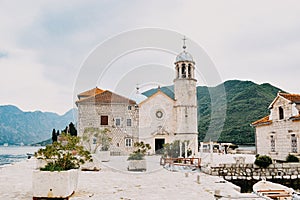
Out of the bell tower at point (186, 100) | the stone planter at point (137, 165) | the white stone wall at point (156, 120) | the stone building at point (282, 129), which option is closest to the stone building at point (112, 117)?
the white stone wall at point (156, 120)

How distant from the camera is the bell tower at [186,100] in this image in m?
30.3

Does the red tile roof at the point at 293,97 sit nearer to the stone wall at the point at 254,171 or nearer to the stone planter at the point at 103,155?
the stone wall at the point at 254,171

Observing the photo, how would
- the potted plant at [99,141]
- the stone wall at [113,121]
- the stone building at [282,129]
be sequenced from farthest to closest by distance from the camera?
the stone wall at [113,121] < the potted plant at [99,141] < the stone building at [282,129]

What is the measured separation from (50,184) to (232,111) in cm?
5257

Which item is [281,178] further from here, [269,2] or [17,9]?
[17,9]

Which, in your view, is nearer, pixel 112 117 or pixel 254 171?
pixel 254 171

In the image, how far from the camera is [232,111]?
56.4 meters

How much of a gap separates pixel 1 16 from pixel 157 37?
801 cm

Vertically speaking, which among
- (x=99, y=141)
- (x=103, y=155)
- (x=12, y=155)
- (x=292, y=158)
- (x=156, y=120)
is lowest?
(x=12, y=155)

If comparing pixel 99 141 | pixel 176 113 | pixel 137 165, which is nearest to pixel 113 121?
pixel 99 141

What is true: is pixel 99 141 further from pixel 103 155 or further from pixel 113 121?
pixel 113 121

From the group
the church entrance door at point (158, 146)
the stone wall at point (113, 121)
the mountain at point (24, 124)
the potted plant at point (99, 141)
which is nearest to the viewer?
the potted plant at point (99, 141)

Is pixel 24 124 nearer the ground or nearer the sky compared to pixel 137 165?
nearer the sky

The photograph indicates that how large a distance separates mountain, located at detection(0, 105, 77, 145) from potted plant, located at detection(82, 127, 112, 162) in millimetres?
83378
